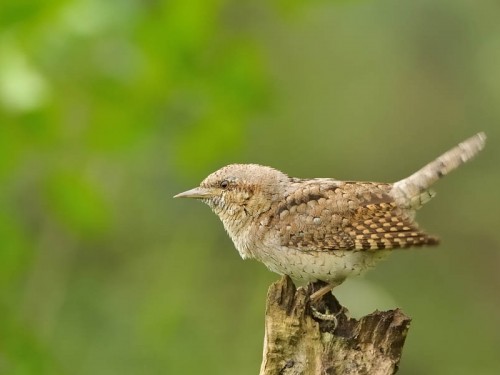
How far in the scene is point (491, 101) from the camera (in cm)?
917

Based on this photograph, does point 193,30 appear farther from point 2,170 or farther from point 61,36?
point 2,170

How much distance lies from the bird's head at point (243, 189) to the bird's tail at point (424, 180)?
540mm

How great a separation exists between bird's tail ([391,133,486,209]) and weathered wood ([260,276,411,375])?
0.94 m

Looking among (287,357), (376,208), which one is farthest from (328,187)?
(287,357)

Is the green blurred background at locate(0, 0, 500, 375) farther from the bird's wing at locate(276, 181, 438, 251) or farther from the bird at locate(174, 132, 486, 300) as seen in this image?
the bird's wing at locate(276, 181, 438, 251)

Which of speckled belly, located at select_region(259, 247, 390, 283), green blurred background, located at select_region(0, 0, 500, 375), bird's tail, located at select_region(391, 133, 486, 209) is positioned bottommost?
speckled belly, located at select_region(259, 247, 390, 283)

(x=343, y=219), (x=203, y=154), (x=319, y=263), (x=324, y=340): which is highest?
(x=203, y=154)

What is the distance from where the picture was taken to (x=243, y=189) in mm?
4703

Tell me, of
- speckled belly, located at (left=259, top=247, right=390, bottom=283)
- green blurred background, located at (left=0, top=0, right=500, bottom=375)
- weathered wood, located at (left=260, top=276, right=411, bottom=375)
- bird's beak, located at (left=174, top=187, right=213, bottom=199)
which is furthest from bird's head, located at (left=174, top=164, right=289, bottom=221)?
weathered wood, located at (left=260, top=276, right=411, bottom=375)

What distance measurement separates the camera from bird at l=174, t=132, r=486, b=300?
4.42 meters

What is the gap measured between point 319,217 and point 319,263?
21 centimetres

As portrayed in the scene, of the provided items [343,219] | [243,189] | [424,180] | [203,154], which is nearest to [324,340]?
[343,219]

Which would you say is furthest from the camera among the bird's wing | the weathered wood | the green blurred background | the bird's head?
the green blurred background

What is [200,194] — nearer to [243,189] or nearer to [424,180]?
[243,189]
